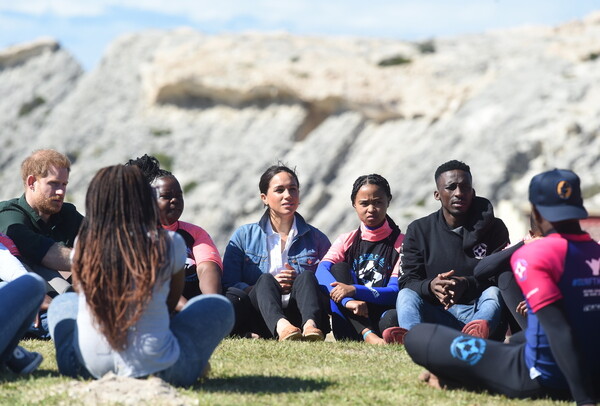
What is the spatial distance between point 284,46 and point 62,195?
37151 mm

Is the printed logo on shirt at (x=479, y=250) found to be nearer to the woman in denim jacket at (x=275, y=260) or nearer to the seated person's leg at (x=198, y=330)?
the woman in denim jacket at (x=275, y=260)

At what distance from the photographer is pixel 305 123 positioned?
135ft

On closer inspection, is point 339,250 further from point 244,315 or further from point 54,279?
point 54,279

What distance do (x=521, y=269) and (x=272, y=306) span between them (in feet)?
10.4

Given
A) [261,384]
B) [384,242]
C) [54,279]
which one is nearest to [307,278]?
[384,242]

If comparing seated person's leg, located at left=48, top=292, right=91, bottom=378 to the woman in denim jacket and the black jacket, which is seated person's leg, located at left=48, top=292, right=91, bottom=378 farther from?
the black jacket

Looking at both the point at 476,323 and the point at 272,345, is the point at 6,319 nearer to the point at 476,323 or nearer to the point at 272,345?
the point at 272,345

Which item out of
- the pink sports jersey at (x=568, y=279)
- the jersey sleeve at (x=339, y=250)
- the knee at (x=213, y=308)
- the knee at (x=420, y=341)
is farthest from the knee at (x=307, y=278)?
the pink sports jersey at (x=568, y=279)

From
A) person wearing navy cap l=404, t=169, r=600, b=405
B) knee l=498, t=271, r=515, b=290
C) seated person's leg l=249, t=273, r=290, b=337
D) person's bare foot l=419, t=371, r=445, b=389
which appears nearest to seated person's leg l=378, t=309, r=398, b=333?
seated person's leg l=249, t=273, r=290, b=337

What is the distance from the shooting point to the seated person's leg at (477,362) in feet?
15.3

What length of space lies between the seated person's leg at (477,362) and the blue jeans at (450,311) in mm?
1827

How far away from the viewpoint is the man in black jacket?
22.5ft

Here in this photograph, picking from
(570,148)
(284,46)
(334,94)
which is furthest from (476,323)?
(284,46)

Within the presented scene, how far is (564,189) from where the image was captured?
4.35 m
